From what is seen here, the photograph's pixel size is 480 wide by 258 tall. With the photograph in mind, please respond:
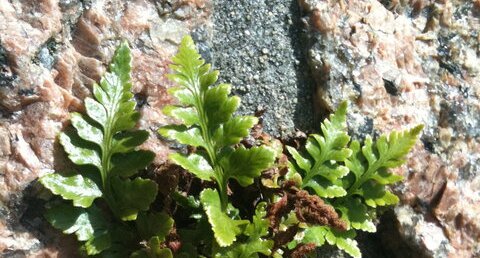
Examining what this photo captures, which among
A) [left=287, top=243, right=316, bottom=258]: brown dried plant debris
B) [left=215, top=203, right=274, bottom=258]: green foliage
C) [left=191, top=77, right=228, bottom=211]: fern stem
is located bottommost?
[left=287, top=243, right=316, bottom=258]: brown dried plant debris

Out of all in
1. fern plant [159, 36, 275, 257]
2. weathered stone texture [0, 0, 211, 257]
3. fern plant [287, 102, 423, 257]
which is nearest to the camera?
weathered stone texture [0, 0, 211, 257]

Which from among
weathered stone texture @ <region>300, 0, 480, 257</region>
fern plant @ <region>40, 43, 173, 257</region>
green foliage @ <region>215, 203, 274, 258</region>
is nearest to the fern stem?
green foliage @ <region>215, 203, 274, 258</region>

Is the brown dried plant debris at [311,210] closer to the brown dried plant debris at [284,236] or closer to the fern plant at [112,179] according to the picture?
the brown dried plant debris at [284,236]

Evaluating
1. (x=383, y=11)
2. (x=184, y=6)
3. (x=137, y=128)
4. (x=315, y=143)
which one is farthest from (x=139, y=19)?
(x=383, y=11)

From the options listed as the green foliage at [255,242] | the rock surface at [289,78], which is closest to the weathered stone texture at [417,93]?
the rock surface at [289,78]

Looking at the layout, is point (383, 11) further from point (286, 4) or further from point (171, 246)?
point (171, 246)

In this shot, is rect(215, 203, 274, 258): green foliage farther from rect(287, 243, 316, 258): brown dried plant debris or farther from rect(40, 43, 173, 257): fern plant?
rect(40, 43, 173, 257): fern plant

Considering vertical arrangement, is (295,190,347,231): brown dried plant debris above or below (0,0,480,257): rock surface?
below
